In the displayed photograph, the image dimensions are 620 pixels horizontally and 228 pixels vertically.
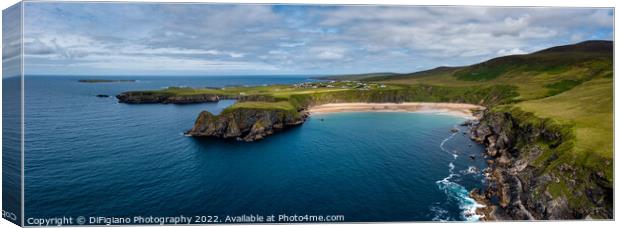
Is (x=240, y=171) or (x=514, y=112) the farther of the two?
(x=514, y=112)

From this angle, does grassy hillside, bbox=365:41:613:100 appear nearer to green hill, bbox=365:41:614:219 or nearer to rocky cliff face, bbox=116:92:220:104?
green hill, bbox=365:41:614:219

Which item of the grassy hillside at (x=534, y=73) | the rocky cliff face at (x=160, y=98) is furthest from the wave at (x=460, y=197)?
the rocky cliff face at (x=160, y=98)

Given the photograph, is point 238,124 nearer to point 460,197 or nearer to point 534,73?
point 460,197

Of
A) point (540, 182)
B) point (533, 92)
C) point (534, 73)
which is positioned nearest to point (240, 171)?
point (540, 182)

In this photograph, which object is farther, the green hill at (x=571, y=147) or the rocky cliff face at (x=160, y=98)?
the rocky cliff face at (x=160, y=98)

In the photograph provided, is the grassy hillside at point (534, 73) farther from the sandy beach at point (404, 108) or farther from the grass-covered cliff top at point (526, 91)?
the sandy beach at point (404, 108)

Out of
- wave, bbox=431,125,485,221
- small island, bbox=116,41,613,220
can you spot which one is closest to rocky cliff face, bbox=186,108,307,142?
small island, bbox=116,41,613,220

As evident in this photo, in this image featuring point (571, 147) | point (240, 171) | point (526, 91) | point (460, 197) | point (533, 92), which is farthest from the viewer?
point (526, 91)
